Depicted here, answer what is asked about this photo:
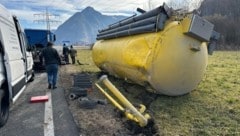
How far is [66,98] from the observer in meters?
9.05

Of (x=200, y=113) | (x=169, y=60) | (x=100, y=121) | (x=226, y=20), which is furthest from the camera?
(x=226, y=20)

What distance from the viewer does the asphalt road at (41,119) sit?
5.89m

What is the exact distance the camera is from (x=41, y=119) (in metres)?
6.82

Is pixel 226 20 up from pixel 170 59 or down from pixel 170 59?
up

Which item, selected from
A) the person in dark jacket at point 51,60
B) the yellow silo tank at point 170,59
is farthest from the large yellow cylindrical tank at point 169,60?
the person in dark jacket at point 51,60

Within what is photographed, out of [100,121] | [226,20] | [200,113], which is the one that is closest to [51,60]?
[100,121]

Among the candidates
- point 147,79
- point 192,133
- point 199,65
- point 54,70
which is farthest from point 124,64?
point 192,133

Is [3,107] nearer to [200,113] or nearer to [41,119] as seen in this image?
[41,119]

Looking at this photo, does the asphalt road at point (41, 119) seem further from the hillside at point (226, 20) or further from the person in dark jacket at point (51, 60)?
the hillside at point (226, 20)

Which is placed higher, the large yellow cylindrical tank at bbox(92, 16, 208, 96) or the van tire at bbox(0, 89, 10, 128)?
the large yellow cylindrical tank at bbox(92, 16, 208, 96)

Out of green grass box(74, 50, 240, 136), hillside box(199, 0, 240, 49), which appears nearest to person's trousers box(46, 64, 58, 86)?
green grass box(74, 50, 240, 136)

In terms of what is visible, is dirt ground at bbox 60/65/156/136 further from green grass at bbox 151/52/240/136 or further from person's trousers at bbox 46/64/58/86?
person's trousers at bbox 46/64/58/86

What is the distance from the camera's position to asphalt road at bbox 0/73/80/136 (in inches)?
232

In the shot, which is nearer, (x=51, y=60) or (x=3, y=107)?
(x=3, y=107)
